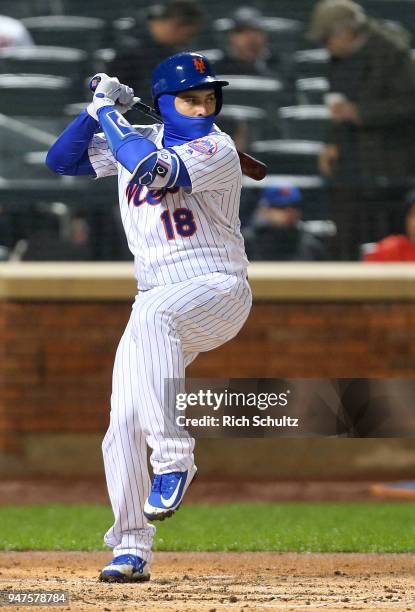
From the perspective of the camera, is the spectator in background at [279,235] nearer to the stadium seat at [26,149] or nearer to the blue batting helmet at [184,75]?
the stadium seat at [26,149]

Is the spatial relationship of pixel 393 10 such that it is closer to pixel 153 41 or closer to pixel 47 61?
pixel 153 41

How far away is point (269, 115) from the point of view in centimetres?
902

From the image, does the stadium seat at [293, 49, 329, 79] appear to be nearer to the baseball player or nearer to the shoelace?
the baseball player

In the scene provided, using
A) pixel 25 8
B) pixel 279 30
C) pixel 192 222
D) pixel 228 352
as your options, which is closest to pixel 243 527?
Answer: pixel 228 352

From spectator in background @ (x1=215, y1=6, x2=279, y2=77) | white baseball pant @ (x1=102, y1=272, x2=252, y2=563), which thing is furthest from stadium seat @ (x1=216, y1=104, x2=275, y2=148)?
white baseball pant @ (x1=102, y1=272, x2=252, y2=563)

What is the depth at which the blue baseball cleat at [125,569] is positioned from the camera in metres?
4.29

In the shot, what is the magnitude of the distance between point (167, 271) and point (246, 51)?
525cm

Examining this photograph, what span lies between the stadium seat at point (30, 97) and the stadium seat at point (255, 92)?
1205 mm

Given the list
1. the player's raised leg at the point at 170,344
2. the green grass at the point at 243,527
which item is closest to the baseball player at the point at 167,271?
the player's raised leg at the point at 170,344

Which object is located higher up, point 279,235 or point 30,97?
point 30,97

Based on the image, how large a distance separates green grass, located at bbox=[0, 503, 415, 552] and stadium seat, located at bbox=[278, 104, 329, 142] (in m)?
2.76

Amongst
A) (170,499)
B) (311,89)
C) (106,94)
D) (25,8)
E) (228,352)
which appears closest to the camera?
(170,499)

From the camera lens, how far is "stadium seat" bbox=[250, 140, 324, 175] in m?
8.81

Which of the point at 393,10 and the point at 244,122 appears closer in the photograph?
the point at 244,122
